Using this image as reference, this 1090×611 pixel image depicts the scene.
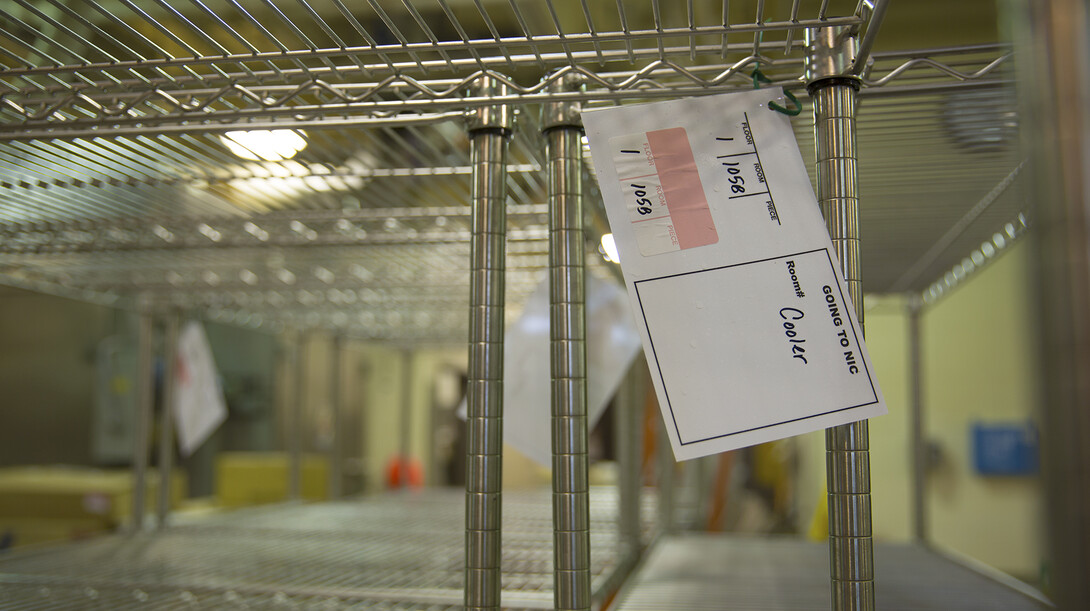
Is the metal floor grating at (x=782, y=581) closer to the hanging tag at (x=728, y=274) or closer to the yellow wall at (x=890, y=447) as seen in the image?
the hanging tag at (x=728, y=274)

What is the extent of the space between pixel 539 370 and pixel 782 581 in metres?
0.57

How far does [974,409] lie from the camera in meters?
3.33

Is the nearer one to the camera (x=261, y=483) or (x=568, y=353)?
(x=568, y=353)

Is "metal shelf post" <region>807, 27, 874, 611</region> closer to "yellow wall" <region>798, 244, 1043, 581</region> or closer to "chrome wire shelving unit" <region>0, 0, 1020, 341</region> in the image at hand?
"chrome wire shelving unit" <region>0, 0, 1020, 341</region>

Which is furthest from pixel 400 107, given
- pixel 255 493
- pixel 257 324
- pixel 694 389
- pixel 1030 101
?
pixel 255 493

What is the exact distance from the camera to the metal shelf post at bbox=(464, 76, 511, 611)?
2.47 ft

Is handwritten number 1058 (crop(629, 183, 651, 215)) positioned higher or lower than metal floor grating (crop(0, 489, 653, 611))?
higher

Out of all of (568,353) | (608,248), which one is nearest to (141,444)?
(608,248)

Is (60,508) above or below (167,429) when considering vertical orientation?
below

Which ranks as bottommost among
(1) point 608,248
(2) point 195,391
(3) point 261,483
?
(3) point 261,483

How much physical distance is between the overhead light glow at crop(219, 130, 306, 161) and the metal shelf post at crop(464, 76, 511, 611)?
41cm

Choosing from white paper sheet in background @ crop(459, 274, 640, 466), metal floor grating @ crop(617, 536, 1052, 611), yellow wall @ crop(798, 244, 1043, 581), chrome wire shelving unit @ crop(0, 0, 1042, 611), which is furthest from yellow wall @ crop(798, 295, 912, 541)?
white paper sheet in background @ crop(459, 274, 640, 466)

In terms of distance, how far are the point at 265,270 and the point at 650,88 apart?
4.87ft

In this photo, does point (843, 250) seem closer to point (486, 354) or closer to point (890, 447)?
point (486, 354)
